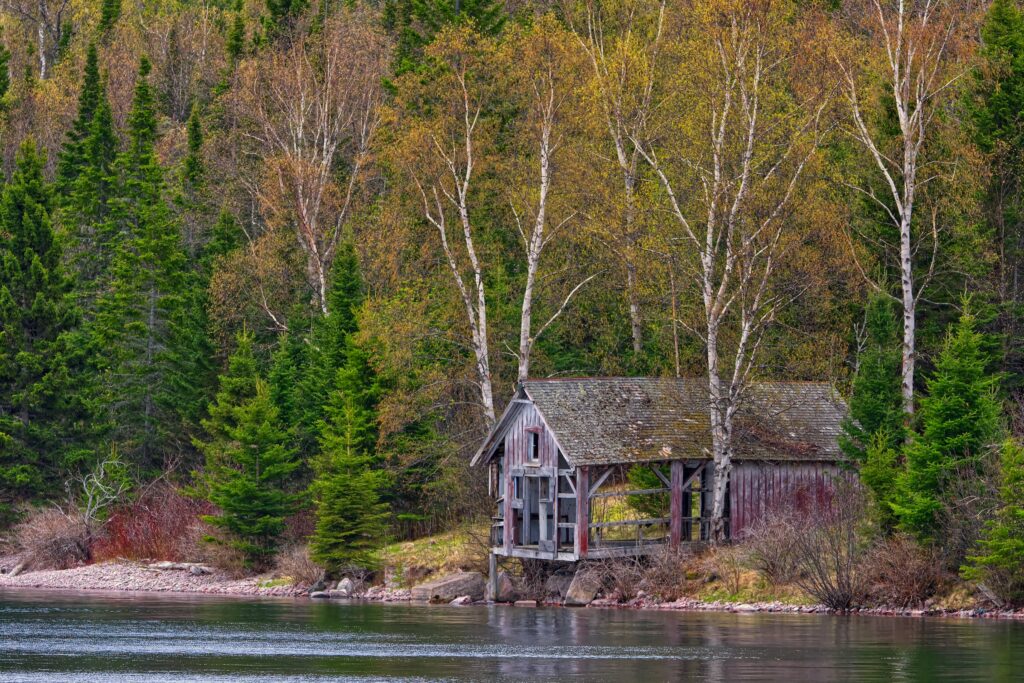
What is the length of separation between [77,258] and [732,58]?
37584 mm

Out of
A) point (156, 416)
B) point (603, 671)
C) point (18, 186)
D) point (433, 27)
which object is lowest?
point (603, 671)

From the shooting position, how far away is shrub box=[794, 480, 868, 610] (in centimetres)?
4144

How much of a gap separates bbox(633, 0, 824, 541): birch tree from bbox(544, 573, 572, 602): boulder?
180 inches

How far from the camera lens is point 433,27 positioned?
222 ft

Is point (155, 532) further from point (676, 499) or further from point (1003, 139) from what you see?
point (1003, 139)

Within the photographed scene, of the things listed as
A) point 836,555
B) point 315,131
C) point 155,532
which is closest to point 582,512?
point 836,555

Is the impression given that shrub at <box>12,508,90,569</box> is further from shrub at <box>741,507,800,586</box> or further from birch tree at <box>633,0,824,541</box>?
shrub at <box>741,507,800,586</box>

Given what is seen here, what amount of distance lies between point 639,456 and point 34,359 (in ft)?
89.7

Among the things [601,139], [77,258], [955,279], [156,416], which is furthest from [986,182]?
[77,258]

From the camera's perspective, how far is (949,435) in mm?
40719

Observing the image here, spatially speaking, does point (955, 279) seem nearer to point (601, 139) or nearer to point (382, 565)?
point (601, 139)

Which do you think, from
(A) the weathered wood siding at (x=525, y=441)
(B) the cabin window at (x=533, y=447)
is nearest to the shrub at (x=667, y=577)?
(A) the weathered wood siding at (x=525, y=441)

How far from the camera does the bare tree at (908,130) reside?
4769cm

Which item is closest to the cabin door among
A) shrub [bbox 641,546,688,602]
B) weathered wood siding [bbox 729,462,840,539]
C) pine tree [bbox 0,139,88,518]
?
shrub [bbox 641,546,688,602]
